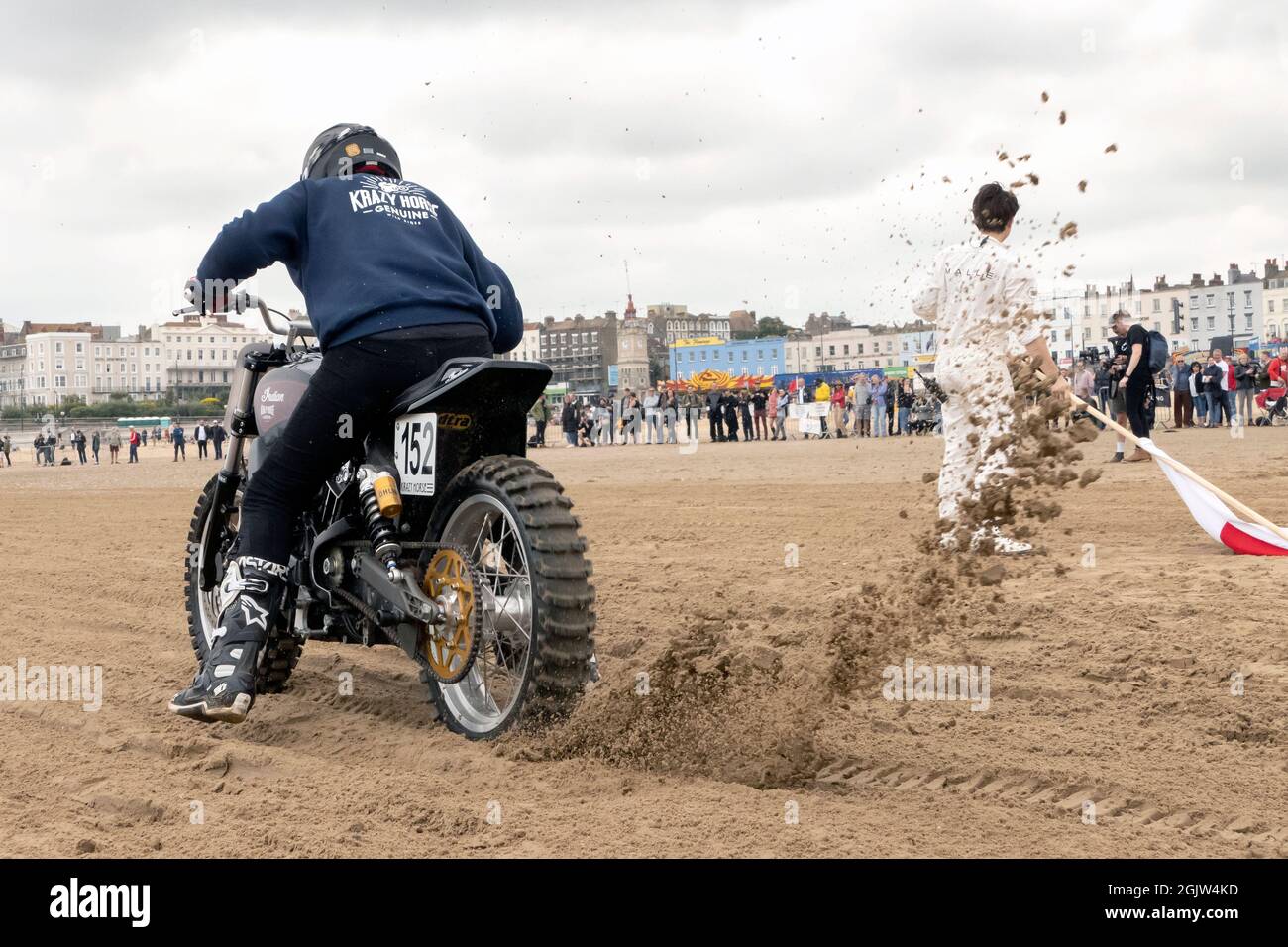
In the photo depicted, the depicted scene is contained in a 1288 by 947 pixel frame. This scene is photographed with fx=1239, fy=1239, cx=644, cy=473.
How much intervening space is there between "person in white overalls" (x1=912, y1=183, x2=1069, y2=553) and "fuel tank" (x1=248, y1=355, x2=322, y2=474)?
375 cm

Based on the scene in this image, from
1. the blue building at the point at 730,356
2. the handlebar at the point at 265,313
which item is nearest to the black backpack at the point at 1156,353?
the handlebar at the point at 265,313

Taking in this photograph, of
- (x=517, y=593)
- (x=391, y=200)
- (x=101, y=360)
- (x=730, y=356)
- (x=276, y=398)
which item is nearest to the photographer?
(x=517, y=593)

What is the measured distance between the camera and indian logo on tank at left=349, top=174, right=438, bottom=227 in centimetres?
438

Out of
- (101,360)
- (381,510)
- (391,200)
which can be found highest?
(101,360)

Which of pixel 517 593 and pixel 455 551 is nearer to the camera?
pixel 517 593

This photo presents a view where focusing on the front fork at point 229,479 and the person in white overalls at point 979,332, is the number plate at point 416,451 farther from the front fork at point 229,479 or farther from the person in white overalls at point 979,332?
the person in white overalls at point 979,332

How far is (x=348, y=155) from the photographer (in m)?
4.63

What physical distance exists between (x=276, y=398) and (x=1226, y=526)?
5521mm

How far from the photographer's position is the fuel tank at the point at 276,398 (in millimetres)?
4789

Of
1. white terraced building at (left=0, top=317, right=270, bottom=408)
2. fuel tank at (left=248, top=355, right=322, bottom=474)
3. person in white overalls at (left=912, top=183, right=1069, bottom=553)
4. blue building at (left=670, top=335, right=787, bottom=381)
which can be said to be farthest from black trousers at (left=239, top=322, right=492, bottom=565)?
white terraced building at (left=0, top=317, right=270, bottom=408)

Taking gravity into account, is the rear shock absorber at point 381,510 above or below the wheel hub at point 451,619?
above

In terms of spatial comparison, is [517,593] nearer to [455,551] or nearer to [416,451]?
[455,551]

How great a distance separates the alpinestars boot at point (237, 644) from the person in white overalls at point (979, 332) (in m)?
3.96

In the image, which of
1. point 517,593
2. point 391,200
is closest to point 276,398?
point 391,200
